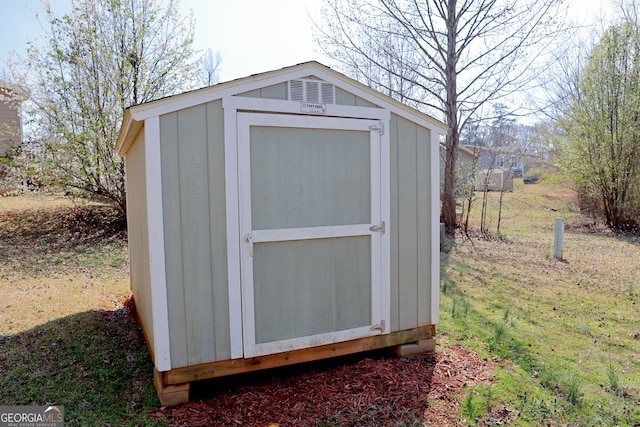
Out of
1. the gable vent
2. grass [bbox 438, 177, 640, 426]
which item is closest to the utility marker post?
grass [bbox 438, 177, 640, 426]

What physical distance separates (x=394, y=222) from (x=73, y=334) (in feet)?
10.1

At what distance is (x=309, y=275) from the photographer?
10.1 ft

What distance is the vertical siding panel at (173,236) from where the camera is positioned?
266cm

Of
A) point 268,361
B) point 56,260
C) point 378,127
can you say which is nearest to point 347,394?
point 268,361

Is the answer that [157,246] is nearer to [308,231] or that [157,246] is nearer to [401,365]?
[308,231]

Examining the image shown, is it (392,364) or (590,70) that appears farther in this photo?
(590,70)

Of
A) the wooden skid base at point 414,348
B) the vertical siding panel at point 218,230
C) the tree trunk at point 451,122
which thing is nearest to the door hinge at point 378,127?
the vertical siding panel at point 218,230

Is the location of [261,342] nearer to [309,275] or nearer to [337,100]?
[309,275]

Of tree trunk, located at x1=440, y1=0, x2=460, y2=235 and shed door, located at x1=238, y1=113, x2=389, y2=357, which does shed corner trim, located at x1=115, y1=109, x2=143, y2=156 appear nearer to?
shed door, located at x1=238, y1=113, x2=389, y2=357

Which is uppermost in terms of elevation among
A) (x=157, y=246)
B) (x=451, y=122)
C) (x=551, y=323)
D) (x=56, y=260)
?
(x=451, y=122)

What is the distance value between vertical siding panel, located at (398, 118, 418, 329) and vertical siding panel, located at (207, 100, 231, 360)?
4.60 ft

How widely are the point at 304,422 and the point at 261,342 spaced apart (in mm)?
615

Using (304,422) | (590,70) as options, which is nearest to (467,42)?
(590,70)

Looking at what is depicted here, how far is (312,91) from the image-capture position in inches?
120
